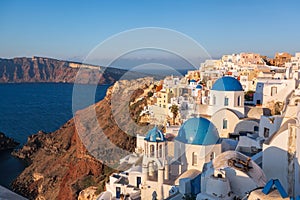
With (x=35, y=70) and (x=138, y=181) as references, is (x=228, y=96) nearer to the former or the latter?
(x=138, y=181)

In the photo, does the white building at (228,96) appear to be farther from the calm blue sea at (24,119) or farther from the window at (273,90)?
the calm blue sea at (24,119)

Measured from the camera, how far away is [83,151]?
23.5 metres

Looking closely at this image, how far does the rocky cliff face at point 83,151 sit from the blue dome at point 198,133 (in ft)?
24.8

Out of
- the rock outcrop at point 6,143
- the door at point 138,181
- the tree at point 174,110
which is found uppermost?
the tree at point 174,110

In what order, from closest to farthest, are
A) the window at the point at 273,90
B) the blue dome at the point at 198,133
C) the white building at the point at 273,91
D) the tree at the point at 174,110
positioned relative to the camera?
the blue dome at the point at 198,133
the white building at the point at 273,91
the window at the point at 273,90
the tree at the point at 174,110

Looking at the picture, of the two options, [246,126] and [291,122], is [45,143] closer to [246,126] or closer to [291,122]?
[246,126]

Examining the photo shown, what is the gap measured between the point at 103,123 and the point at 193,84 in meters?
7.07

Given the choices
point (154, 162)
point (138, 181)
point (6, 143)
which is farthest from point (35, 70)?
point (154, 162)

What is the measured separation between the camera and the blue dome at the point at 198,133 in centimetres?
890

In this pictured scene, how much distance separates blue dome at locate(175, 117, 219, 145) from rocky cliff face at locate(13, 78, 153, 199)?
24.8 ft

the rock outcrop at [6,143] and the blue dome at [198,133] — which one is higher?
the blue dome at [198,133]

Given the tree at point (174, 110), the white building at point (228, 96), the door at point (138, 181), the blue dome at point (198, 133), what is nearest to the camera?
the blue dome at point (198, 133)

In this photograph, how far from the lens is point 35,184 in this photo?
1013 inches

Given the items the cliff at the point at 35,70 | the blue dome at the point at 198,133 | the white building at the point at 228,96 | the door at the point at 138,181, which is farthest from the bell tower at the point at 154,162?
the cliff at the point at 35,70
